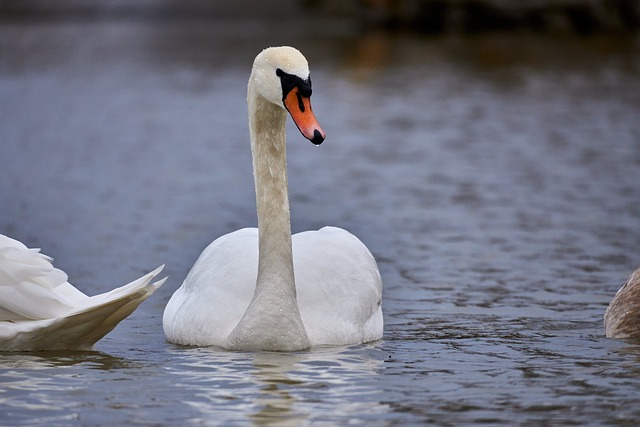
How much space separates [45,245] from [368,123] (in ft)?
36.1

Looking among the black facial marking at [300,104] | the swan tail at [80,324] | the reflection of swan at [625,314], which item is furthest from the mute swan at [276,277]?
the reflection of swan at [625,314]

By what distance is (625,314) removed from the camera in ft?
26.9

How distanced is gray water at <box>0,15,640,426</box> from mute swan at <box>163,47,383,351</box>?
0.15 metres

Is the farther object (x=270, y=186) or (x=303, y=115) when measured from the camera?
(x=270, y=186)

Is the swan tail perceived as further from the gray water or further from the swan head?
the swan head

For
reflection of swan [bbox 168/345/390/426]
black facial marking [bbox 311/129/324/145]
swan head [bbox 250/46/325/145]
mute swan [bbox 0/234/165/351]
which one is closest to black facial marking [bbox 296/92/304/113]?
swan head [bbox 250/46/325/145]

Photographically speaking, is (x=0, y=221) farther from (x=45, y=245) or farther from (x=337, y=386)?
(x=337, y=386)

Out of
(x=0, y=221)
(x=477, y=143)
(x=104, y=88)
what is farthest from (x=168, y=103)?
(x=0, y=221)

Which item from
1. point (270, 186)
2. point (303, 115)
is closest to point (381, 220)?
point (270, 186)

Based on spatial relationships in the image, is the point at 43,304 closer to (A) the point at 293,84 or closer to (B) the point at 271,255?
(B) the point at 271,255

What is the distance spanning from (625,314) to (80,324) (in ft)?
9.72

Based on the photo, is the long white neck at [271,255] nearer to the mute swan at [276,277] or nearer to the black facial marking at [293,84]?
the mute swan at [276,277]

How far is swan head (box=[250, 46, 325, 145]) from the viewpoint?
298 inches

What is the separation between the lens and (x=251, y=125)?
26.7 ft
